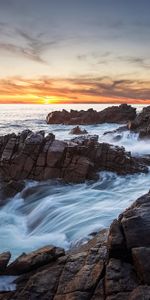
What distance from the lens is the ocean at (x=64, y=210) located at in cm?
1380

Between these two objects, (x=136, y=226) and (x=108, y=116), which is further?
(x=108, y=116)

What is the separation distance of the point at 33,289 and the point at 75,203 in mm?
8948

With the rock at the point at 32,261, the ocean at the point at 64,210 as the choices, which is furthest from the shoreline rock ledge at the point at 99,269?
the ocean at the point at 64,210

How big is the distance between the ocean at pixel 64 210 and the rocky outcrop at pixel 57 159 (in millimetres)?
706

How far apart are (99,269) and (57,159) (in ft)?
43.3

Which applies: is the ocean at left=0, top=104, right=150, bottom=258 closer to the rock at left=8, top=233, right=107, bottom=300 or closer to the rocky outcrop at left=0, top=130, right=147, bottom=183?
the rocky outcrop at left=0, top=130, right=147, bottom=183

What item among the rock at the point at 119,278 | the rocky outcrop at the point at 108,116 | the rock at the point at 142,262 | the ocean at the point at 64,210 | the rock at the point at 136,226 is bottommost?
the ocean at the point at 64,210

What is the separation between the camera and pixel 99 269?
8469 millimetres

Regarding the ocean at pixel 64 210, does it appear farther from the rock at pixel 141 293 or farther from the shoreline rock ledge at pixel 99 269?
the rock at pixel 141 293

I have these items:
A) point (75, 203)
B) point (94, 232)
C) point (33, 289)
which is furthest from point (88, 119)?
point (33, 289)

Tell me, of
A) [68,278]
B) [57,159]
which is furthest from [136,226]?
[57,159]

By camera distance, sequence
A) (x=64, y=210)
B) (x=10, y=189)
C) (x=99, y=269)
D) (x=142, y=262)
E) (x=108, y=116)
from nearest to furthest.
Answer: (x=142, y=262) < (x=99, y=269) < (x=64, y=210) < (x=10, y=189) < (x=108, y=116)

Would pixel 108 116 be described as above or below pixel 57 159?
above

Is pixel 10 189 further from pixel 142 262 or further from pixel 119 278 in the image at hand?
pixel 142 262
